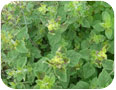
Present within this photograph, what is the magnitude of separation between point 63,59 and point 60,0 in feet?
1.45

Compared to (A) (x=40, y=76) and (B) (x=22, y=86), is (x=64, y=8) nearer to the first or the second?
(A) (x=40, y=76)

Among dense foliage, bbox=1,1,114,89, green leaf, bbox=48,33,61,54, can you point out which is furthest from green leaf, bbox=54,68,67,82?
green leaf, bbox=48,33,61,54

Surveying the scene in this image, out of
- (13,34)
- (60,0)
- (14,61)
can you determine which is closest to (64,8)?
(60,0)

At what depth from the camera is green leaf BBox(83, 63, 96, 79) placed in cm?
134

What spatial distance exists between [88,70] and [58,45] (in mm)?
258

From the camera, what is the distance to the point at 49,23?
1.22 metres

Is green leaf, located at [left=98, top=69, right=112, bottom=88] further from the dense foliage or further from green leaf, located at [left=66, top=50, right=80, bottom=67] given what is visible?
green leaf, located at [left=66, top=50, right=80, bottom=67]

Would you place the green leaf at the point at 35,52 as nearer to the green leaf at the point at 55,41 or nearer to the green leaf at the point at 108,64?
the green leaf at the point at 55,41

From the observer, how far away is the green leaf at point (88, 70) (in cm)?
134

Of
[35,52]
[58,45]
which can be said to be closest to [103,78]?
[58,45]

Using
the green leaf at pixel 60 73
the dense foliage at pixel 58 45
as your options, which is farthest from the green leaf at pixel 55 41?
the green leaf at pixel 60 73

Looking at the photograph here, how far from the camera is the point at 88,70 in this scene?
1.34 meters

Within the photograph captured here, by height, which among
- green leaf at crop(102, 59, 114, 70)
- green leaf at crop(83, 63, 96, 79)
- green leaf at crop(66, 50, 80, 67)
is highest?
green leaf at crop(66, 50, 80, 67)

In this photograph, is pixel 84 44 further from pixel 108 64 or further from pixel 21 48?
pixel 21 48
